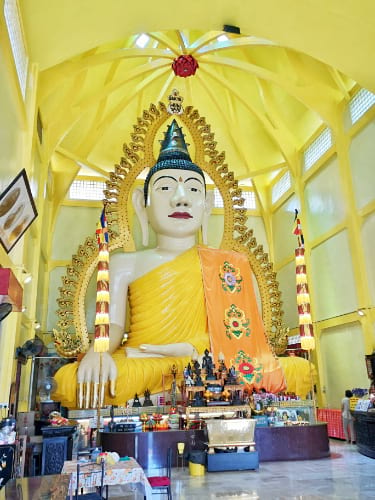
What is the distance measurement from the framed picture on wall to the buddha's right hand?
249 cm

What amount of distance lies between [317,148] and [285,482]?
7.53 m

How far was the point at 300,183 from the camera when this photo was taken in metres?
10.4

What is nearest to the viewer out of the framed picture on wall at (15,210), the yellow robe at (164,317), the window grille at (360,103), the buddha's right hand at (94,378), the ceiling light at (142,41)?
the framed picture on wall at (15,210)

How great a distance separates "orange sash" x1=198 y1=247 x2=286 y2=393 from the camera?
7.30 meters

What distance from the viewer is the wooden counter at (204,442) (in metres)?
5.02

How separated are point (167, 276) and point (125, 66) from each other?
5386mm

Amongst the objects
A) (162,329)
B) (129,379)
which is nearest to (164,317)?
(162,329)

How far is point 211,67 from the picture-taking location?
35.0 feet

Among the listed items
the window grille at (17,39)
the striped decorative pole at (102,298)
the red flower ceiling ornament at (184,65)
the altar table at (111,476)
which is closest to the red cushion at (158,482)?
the altar table at (111,476)

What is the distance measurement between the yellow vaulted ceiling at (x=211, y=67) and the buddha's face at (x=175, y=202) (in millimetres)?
2457

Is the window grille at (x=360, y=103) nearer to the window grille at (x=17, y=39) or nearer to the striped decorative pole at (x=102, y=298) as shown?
the striped decorative pole at (x=102, y=298)

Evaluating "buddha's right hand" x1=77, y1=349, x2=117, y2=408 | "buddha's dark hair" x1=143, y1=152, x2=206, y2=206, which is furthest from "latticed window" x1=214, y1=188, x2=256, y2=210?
"buddha's right hand" x1=77, y1=349, x2=117, y2=408

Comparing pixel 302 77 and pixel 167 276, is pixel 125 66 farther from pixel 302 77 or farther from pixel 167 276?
pixel 167 276

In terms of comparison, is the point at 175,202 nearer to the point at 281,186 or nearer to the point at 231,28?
the point at 231,28
